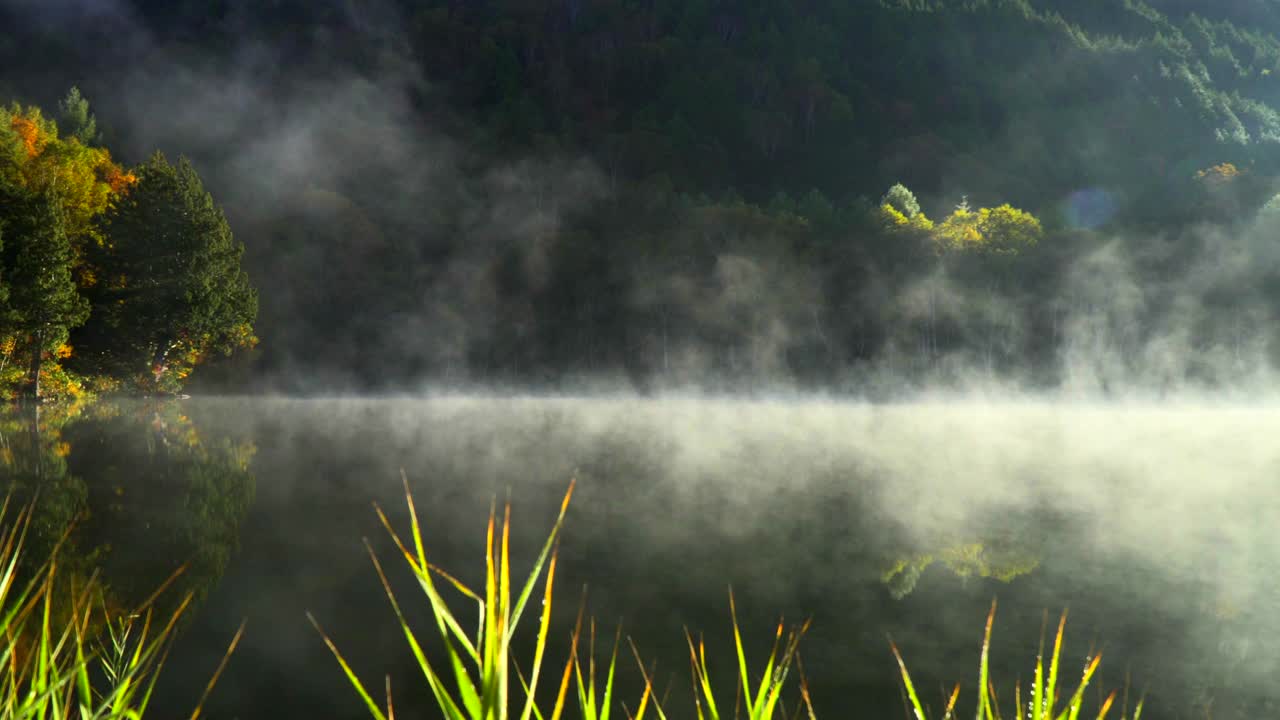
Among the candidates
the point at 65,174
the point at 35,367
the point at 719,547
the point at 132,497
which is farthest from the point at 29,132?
the point at 719,547

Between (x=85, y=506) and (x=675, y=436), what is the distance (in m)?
13.2

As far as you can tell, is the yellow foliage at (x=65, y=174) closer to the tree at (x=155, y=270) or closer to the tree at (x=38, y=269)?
the tree at (x=155, y=270)

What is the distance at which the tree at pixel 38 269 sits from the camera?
23.7 metres

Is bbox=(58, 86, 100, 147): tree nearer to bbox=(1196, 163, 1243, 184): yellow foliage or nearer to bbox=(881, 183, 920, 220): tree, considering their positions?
bbox=(881, 183, 920, 220): tree

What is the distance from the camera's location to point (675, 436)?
21.4m

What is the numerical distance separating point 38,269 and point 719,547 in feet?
73.1

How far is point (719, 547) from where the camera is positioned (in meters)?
9.04

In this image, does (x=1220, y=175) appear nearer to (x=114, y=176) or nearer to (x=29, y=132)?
(x=114, y=176)

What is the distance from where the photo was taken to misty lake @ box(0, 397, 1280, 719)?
570cm

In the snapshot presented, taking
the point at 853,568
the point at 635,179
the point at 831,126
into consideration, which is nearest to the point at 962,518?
the point at 853,568

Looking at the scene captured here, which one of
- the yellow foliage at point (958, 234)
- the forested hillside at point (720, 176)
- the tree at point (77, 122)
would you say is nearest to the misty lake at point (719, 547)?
the forested hillside at point (720, 176)

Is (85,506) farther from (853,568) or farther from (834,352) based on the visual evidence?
(834,352)

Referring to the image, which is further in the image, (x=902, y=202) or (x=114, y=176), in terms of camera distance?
(x=902, y=202)

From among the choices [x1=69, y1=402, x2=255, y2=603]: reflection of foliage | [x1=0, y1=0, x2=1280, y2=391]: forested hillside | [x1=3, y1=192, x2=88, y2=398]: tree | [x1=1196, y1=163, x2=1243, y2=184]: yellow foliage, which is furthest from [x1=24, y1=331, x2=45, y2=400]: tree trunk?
[x1=1196, y1=163, x2=1243, y2=184]: yellow foliage
